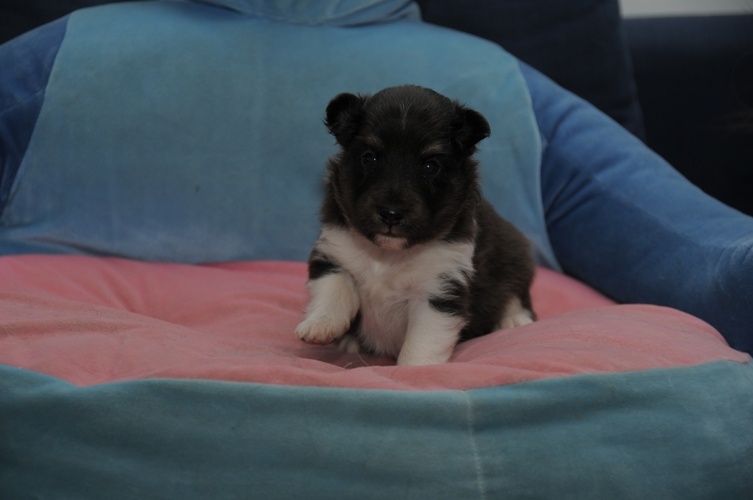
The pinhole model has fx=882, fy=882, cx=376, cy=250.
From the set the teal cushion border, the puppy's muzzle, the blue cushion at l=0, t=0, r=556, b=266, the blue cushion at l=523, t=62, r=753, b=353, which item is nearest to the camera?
the teal cushion border

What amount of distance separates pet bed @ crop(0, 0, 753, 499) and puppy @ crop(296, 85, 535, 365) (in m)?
0.17

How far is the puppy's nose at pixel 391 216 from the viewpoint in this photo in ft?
8.75

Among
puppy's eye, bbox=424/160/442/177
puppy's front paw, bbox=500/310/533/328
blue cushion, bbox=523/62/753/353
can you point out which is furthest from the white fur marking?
blue cushion, bbox=523/62/753/353

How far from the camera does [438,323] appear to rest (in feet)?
9.57

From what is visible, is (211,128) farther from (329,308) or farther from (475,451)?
(475,451)

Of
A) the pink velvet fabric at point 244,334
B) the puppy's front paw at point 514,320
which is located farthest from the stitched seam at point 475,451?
the puppy's front paw at point 514,320

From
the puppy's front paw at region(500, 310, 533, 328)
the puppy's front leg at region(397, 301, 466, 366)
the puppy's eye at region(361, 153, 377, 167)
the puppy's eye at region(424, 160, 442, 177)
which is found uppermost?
the puppy's eye at region(361, 153, 377, 167)

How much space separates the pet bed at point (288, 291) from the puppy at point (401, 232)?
165mm

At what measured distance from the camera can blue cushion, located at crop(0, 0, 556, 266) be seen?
→ 4027mm

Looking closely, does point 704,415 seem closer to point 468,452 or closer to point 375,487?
point 468,452

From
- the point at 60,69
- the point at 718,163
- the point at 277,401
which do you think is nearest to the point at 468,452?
the point at 277,401

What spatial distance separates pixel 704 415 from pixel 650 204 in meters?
1.68

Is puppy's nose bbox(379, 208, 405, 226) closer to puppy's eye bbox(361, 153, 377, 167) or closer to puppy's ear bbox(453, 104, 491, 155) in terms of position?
puppy's eye bbox(361, 153, 377, 167)

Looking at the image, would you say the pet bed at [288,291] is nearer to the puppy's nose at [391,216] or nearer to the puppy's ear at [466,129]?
the puppy's nose at [391,216]
